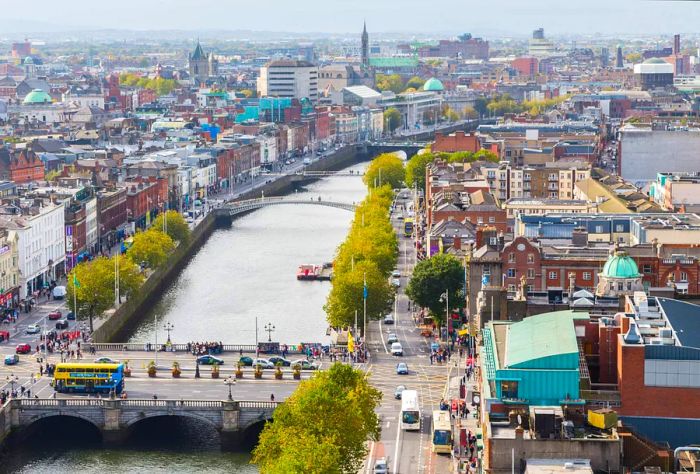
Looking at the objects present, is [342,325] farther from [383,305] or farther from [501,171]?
[501,171]

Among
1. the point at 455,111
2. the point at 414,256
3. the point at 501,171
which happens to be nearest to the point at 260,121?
the point at 455,111

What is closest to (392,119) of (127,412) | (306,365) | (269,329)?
(269,329)

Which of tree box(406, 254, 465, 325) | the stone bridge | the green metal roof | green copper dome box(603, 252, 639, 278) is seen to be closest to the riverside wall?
the stone bridge

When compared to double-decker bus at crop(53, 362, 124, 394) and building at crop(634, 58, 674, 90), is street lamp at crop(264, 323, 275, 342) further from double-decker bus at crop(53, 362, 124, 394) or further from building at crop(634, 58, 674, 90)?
building at crop(634, 58, 674, 90)

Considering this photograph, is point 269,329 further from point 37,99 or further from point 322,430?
point 37,99

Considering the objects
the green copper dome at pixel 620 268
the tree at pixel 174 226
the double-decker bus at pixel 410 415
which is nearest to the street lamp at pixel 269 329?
the double-decker bus at pixel 410 415

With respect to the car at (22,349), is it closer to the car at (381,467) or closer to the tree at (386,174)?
the car at (381,467)
